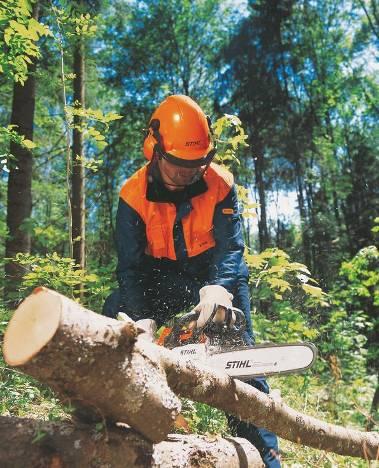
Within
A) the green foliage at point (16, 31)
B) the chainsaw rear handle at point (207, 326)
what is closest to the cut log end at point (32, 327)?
the chainsaw rear handle at point (207, 326)

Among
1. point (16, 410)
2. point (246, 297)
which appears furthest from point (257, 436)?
point (16, 410)

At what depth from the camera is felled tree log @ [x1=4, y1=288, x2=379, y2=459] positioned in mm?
1130

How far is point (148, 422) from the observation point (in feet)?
4.41

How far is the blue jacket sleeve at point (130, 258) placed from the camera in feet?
8.17

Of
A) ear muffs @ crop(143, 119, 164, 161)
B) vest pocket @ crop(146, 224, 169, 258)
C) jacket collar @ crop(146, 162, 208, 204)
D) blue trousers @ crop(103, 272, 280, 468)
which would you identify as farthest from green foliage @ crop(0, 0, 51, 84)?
blue trousers @ crop(103, 272, 280, 468)

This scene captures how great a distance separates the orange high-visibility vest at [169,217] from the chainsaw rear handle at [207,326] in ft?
1.96

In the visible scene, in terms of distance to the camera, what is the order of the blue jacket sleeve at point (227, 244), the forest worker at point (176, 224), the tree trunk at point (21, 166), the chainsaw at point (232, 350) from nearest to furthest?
the chainsaw at point (232, 350) < the blue jacket sleeve at point (227, 244) < the forest worker at point (176, 224) < the tree trunk at point (21, 166)

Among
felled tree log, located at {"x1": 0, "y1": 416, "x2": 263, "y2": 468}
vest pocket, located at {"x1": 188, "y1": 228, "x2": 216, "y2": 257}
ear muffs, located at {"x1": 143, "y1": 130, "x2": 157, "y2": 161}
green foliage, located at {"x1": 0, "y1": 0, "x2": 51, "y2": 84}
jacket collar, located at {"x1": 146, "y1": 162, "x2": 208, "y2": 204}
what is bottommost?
felled tree log, located at {"x1": 0, "y1": 416, "x2": 263, "y2": 468}

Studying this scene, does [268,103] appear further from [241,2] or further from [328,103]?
[241,2]

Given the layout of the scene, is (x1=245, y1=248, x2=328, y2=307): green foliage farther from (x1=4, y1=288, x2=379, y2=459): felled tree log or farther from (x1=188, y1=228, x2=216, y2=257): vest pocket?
(x1=4, y1=288, x2=379, y2=459): felled tree log

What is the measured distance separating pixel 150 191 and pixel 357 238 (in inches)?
499

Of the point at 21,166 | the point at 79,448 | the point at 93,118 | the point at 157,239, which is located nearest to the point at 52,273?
the point at 93,118

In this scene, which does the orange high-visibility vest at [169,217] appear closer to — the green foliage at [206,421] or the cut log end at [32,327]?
the green foliage at [206,421]

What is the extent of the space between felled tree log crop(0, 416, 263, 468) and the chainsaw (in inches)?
19.3
